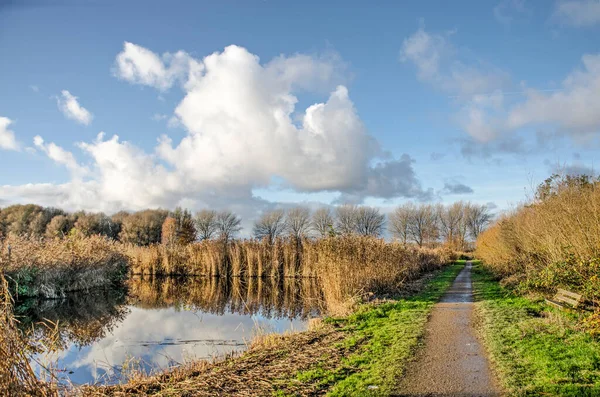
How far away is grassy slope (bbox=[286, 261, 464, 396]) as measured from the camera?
5.58m

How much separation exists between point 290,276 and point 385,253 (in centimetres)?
1196

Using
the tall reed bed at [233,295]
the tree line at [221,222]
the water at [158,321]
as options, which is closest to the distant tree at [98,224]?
the tree line at [221,222]

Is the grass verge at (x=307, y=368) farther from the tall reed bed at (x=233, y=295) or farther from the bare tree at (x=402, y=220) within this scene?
the bare tree at (x=402, y=220)

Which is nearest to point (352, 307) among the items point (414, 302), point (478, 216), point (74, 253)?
point (414, 302)

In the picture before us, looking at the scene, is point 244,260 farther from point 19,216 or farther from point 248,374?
point 19,216

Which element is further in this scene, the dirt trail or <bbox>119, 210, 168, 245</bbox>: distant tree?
<bbox>119, 210, 168, 245</bbox>: distant tree

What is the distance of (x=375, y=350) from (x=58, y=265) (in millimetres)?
16648

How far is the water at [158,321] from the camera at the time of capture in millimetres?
9148

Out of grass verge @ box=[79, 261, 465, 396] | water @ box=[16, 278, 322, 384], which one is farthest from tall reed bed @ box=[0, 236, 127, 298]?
grass verge @ box=[79, 261, 465, 396]

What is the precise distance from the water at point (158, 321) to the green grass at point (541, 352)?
17.2ft

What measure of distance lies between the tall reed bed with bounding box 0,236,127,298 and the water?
2.71 feet

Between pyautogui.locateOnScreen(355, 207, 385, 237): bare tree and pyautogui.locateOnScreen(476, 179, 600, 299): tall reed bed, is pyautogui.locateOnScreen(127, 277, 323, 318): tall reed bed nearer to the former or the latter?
pyautogui.locateOnScreen(476, 179, 600, 299): tall reed bed

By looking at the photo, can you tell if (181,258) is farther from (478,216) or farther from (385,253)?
(478,216)

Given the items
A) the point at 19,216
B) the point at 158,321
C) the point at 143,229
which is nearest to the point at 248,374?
the point at 158,321
